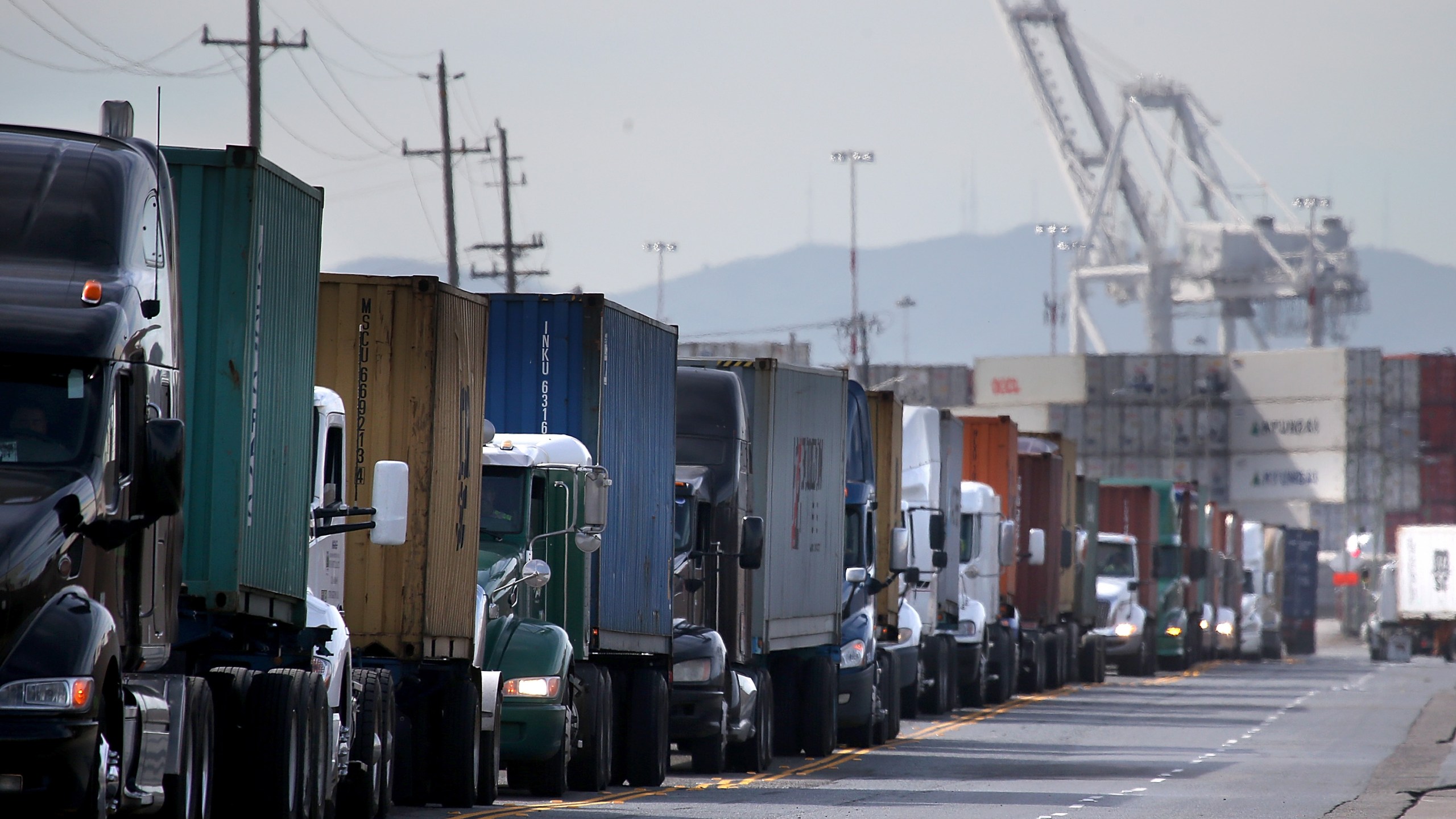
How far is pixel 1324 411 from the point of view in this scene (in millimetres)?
117562

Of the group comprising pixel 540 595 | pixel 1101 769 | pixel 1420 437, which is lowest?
pixel 1101 769

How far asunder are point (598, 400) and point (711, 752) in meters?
4.15

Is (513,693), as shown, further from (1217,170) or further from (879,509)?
(1217,170)

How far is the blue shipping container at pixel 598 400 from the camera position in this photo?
58.2ft

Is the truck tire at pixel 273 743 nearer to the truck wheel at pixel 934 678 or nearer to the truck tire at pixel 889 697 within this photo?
the truck tire at pixel 889 697

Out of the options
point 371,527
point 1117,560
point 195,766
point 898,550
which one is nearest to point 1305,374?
point 1117,560

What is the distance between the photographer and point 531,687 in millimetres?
16250

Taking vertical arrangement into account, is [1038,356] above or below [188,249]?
above

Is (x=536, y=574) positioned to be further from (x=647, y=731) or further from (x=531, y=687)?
(x=647, y=731)

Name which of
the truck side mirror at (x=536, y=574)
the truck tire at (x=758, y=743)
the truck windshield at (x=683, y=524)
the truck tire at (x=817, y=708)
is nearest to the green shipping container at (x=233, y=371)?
the truck side mirror at (x=536, y=574)

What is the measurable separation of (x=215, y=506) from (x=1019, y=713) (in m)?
23.4

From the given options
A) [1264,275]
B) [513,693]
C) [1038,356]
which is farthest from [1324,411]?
[513,693]

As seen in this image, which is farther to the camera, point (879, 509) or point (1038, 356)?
point (1038, 356)

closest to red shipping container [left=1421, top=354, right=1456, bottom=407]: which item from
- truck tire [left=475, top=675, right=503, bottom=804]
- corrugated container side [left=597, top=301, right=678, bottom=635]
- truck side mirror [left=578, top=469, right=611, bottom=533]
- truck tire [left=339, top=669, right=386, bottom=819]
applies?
corrugated container side [left=597, top=301, right=678, bottom=635]
